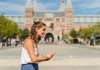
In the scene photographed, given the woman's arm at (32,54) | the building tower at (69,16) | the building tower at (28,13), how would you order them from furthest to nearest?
the building tower at (28,13), the building tower at (69,16), the woman's arm at (32,54)

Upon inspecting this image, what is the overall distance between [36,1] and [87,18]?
4215 centimetres

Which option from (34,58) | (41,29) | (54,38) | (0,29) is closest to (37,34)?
(41,29)

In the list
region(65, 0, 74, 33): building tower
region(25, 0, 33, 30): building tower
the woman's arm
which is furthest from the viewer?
region(25, 0, 33, 30): building tower

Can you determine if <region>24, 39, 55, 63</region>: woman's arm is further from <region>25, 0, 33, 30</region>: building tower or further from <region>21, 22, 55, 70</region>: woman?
<region>25, 0, 33, 30</region>: building tower

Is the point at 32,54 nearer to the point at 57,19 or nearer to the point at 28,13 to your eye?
the point at 57,19

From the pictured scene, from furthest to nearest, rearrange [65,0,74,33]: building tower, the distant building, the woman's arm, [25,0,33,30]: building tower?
[25,0,33,30]: building tower < [65,0,74,33]: building tower < the distant building < the woman's arm

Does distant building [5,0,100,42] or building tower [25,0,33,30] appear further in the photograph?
building tower [25,0,33,30]

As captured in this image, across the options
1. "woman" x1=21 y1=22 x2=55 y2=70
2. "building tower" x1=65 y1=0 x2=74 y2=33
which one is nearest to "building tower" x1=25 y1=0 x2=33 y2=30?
"building tower" x1=65 y1=0 x2=74 y2=33

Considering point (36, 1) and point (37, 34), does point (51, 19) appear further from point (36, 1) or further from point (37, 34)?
point (37, 34)

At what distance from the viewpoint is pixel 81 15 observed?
156625 millimetres

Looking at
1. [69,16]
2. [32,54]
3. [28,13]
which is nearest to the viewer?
[32,54]

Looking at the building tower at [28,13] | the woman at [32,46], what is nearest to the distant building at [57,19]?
the building tower at [28,13]

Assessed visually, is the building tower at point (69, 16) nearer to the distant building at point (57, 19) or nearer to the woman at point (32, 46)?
the distant building at point (57, 19)

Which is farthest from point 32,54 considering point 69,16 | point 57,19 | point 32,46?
point 69,16
